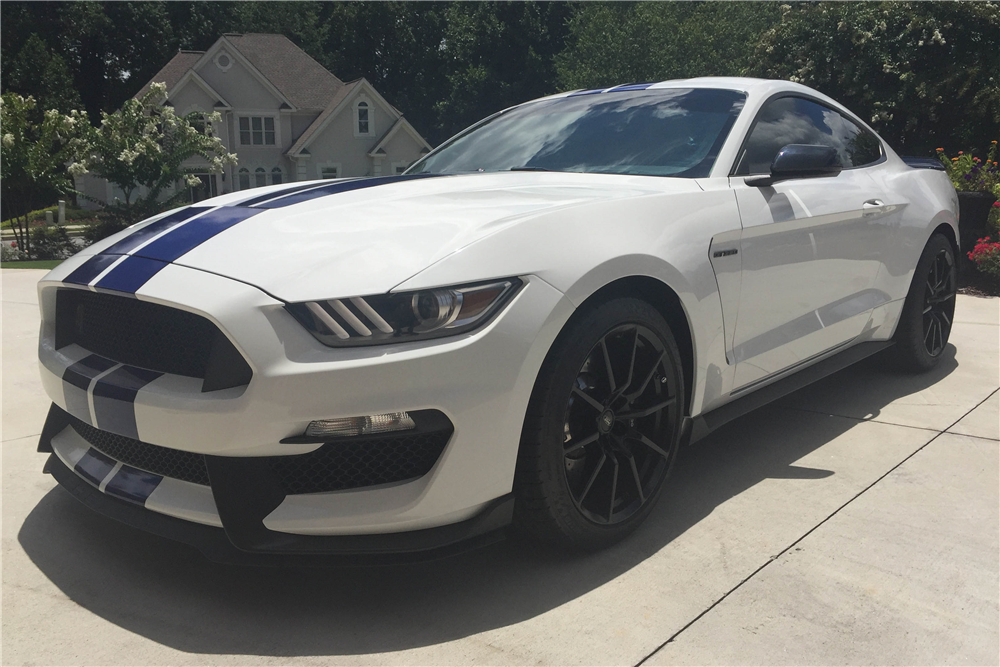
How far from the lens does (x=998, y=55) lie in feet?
37.5

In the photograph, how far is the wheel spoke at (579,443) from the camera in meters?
2.37

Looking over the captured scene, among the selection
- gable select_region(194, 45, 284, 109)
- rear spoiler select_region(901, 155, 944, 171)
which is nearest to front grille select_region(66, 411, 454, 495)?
rear spoiler select_region(901, 155, 944, 171)

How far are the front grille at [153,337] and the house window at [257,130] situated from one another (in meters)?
35.7

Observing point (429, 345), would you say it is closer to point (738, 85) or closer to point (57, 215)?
point (738, 85)

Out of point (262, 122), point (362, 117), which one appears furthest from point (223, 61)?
point (362, 117)

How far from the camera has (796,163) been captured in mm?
3064

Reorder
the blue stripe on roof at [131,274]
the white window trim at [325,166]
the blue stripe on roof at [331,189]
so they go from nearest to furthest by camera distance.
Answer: the blue stripe on roof at [131,274] < the blue stripe on roof at [331,189] < the white window trim at [325,166]

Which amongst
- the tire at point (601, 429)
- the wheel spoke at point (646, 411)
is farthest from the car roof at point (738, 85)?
the wheel spoke at point (646, 411)

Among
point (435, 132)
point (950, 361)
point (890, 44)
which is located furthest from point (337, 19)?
point (950, 361)

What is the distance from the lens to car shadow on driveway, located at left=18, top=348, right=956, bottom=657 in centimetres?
218

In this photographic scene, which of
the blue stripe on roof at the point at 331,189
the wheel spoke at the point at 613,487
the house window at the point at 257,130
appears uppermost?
the house window at the point at 257,130

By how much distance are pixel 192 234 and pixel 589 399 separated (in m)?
1.25

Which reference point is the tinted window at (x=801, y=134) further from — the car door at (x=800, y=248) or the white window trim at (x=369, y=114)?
the white window trim at (x=369, y=114)

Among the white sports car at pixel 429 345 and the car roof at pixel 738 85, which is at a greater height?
the car roof at pixel 738 85
